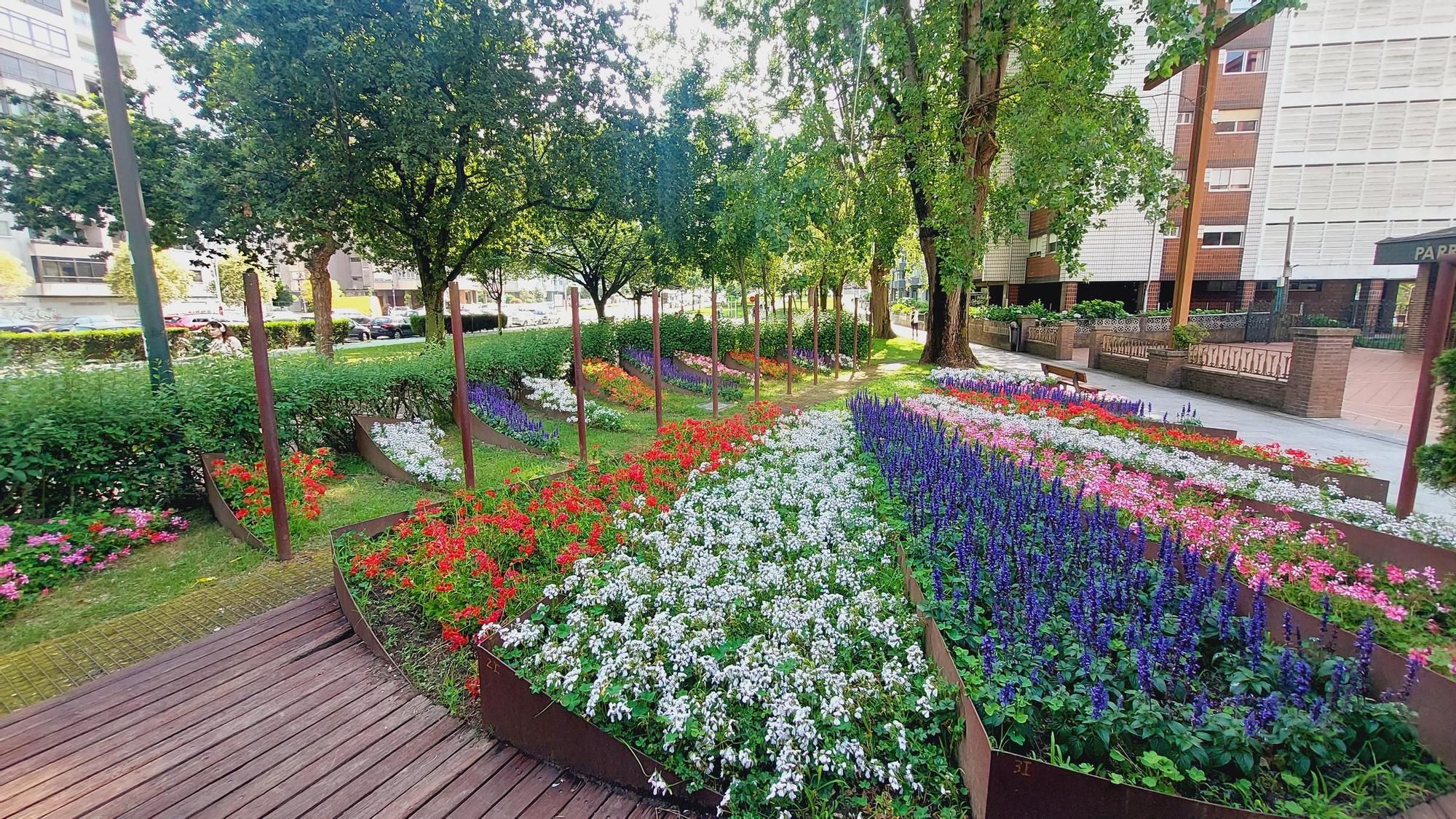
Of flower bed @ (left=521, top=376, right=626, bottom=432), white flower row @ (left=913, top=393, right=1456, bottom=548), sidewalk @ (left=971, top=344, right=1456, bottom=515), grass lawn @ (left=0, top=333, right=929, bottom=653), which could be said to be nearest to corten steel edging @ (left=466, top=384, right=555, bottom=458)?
Answer: grass lawn @ (left=0, top=333, right=929, bottom=653)

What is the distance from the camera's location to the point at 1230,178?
26.9m

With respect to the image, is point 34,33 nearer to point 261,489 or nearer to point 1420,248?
point 261,489

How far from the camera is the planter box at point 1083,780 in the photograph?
192cm

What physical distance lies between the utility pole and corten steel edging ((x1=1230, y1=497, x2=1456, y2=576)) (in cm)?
898

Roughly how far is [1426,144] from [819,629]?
3826 centimetres

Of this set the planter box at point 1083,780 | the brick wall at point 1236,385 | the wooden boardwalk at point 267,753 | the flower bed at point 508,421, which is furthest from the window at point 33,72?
the brick wall at point 1236,385

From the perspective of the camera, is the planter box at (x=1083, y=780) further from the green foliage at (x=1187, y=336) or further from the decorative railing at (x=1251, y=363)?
the green foliage at (x=1187, y=336)

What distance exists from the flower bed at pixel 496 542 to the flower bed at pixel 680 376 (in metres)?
7.38

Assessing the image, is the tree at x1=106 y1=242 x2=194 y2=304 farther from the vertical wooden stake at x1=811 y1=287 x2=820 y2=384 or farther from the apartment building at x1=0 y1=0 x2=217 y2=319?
the vertical wooden stake at x1=811 y1=287 x2=820 y2=384

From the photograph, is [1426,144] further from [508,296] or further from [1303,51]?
[508,296]

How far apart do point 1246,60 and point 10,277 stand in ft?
190

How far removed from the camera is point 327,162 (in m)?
9.98

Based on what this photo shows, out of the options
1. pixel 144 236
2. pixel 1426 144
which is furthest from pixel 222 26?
pixel 1426 144

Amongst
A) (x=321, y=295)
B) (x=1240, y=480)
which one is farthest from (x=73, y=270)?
(x=1240, y=480)
